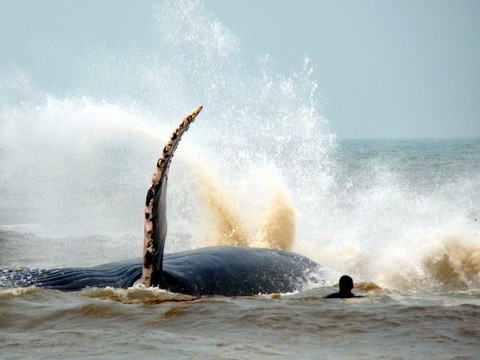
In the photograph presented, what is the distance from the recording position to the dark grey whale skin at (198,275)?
692cm

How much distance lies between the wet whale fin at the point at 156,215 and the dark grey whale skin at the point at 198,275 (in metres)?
0.32

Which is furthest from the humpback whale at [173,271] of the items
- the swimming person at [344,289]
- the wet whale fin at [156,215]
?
the swimming person at [344,289]

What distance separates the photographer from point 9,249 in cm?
1433

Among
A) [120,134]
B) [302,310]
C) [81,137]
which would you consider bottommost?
[302,310]

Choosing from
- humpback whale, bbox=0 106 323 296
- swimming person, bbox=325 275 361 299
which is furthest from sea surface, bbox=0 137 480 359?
humpback whale, bbox=0 106 323 296

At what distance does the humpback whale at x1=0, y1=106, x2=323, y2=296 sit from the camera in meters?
6.28

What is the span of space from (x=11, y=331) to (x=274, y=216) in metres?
8.88

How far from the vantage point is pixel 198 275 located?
7.11 metres

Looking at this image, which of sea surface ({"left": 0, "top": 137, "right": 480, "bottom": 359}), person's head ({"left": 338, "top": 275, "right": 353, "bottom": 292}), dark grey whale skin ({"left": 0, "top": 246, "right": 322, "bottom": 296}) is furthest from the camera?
dark grey whale skin ({"left": 0, "top": 246, "right": 322, "bottom": 296})

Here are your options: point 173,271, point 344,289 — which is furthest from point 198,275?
point 344,289

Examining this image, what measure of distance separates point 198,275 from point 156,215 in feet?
3.35

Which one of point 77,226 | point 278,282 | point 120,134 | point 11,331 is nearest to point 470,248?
point 278,282

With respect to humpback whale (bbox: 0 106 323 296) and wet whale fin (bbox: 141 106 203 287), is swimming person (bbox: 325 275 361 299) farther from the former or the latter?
wet whale fin (bbox: 141 106 203 287)

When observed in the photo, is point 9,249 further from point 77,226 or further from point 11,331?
point 11,331
